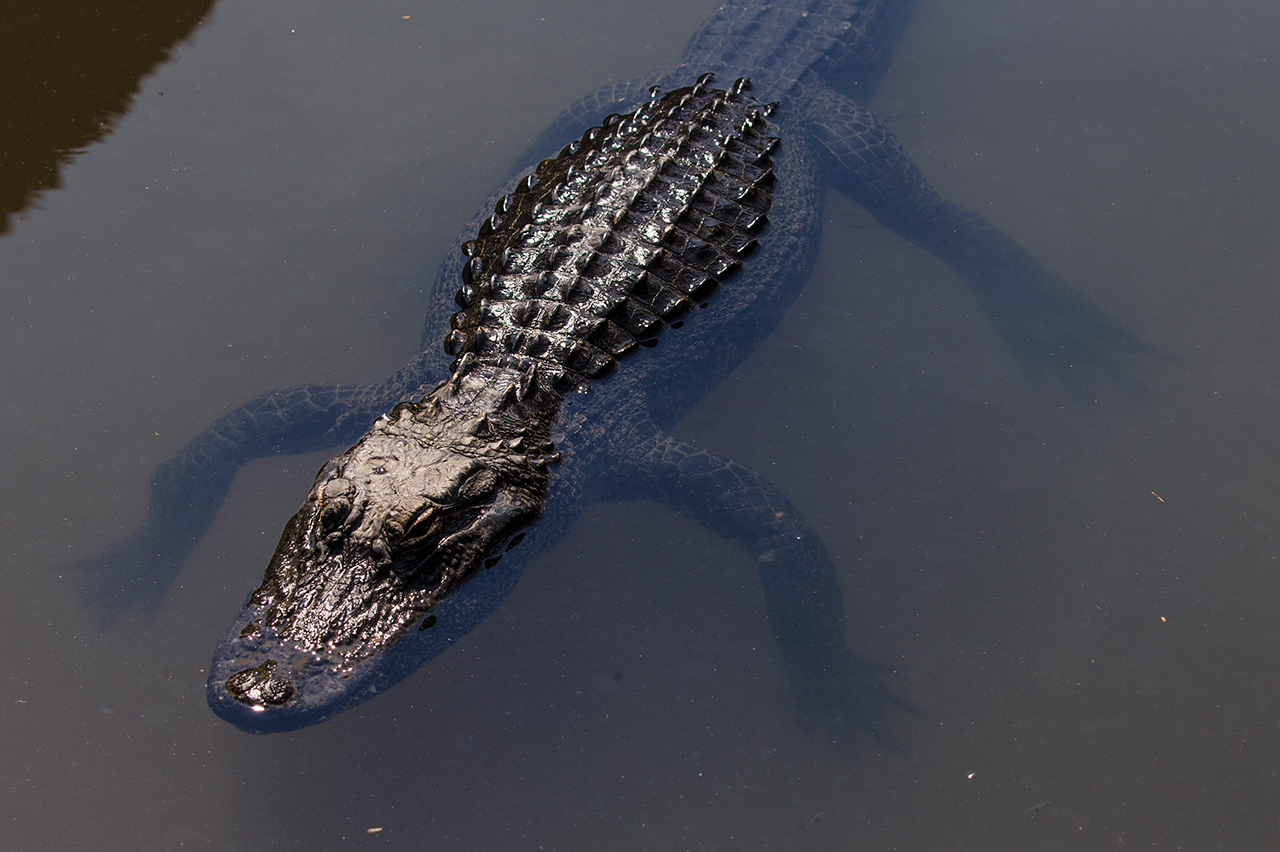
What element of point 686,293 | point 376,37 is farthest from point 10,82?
point 686,293

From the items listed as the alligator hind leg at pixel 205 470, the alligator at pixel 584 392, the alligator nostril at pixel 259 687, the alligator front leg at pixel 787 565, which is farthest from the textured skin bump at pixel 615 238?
the alligator nostril at pixel 259 687

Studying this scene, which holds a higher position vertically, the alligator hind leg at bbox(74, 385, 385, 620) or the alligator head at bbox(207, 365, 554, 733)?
the alligator head at bbox(207, 365, 554, 733)

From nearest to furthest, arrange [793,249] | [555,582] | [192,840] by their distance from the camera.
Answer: [192,840], [555,582], [793,249]

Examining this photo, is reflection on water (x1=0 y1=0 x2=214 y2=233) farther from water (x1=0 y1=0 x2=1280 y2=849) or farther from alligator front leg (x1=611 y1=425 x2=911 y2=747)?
alligator front leg (x1=611 y1=425 x2=911 y2=747)

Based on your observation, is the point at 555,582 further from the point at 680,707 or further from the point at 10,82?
the point at 10,82

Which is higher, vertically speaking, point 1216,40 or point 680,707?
point 1216,40

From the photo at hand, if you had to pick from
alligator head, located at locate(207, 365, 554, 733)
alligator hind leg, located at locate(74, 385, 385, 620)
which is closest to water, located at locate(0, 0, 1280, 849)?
alligator hind leg, located at locate(74, 385, 385, 620)

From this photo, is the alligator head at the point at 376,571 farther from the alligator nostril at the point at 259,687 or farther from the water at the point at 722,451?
the water at the point at 722,451

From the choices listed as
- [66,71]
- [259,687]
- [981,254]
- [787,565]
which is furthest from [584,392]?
[66,71]
